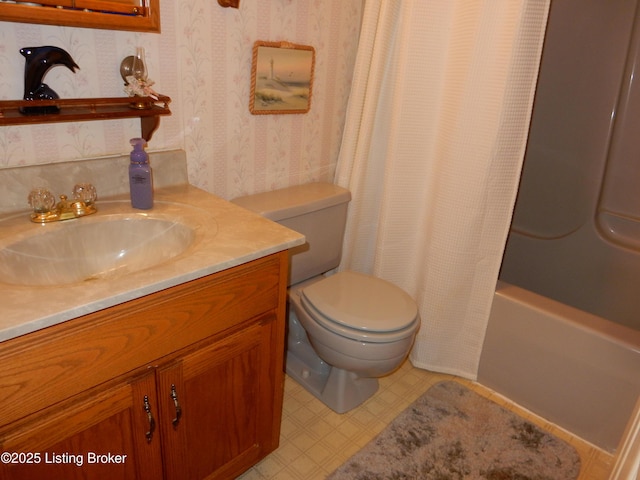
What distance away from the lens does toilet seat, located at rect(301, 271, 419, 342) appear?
1.51 meters

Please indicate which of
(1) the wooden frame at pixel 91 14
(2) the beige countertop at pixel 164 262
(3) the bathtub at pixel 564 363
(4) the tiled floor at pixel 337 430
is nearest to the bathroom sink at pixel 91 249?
(2) the beige countertop at pixel 164 262

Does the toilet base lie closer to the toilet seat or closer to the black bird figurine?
the toilet seat

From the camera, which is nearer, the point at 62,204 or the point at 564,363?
the point at 62,204

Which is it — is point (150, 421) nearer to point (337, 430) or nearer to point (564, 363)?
point (337, 430)

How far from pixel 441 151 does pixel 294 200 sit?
1.94 feet

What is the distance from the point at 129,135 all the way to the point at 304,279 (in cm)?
84

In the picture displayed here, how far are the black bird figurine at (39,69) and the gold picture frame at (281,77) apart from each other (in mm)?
609

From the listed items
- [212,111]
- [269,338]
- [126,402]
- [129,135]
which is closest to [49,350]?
[126,402]

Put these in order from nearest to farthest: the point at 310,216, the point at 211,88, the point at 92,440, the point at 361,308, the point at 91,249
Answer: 1. the point at 92,440
2. the point at 91,249
3. the point at 211,88
4. the point at 361,308
5. the point at 310,216

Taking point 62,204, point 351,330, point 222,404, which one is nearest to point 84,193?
point 62,204

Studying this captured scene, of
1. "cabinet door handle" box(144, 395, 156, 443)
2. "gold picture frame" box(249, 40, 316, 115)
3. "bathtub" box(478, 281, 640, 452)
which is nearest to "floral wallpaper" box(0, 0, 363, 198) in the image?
"gold picture frame" box(249, 40, 316, 115)

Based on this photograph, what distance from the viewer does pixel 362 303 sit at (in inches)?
63.9

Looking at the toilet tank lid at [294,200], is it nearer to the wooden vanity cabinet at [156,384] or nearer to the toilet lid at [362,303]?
the toilet lid at [362,303]

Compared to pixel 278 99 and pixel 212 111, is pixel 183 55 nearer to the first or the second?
pixel 212 111
